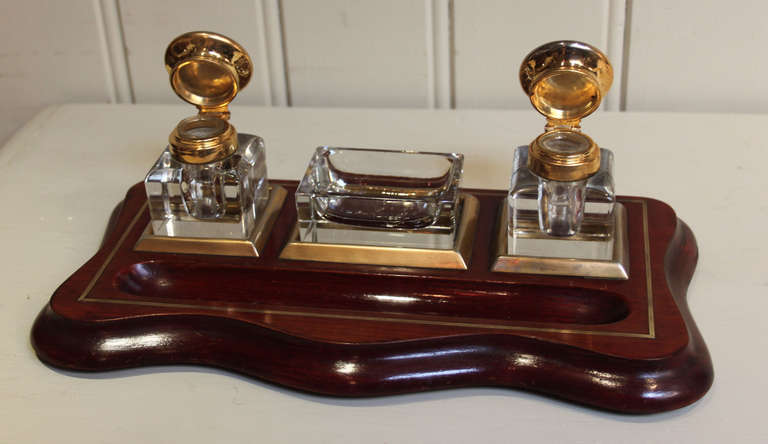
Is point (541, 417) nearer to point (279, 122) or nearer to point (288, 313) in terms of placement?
point (288, 313)

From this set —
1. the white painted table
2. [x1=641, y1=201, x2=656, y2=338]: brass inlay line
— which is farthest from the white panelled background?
[x1=641, y1=201, x2=656, y2=338]: brass inlay line

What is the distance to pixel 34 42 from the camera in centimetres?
101

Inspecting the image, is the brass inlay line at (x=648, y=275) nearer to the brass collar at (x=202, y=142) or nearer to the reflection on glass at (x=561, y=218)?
the reflection on glass at (x=561, y=218)

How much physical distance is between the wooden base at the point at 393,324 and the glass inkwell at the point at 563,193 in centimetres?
1

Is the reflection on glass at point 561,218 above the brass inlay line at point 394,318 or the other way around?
above

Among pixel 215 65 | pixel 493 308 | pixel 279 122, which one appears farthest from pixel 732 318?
pixel 279 122

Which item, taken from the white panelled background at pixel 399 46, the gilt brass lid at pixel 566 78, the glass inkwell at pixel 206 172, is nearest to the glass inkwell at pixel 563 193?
the gilt brass lid at pixel 566 78

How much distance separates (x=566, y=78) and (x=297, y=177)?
277mm

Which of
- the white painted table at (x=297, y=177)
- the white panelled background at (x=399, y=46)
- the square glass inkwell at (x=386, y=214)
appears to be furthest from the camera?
the white panelled background at (x=399, y=46)

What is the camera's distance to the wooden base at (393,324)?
54cm

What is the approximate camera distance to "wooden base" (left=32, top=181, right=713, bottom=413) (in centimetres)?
54

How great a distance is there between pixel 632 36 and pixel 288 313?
1.59ft

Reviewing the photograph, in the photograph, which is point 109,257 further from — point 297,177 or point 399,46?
point 399,46

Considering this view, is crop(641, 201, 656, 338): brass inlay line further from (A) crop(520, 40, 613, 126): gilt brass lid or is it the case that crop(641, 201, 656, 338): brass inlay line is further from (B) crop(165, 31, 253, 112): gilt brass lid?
(B) crop(165, 31, 253, 112): gilt brass lid
